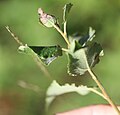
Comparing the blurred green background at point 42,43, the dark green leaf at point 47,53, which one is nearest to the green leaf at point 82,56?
the dark green leaf at point 47,53

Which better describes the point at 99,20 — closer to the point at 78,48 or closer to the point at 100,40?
the point at 100,40

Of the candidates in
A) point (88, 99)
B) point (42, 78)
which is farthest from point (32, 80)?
point (88, 99)

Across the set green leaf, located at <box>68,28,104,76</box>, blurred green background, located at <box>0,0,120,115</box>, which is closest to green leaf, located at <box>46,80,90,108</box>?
green leaf, located at <box>68,28,104,76</box>

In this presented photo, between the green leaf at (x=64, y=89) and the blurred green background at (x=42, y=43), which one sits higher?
the blurred green background at (x=42, y=43)

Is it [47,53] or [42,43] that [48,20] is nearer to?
[47,53]

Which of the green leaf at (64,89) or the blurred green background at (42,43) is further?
the blurred green background at (42,43)

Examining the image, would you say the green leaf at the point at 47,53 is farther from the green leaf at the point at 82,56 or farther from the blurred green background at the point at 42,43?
the blurred green background at the point at 42,43

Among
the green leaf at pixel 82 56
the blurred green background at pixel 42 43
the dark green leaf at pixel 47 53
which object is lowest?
the green leaf at pixel 82 56
